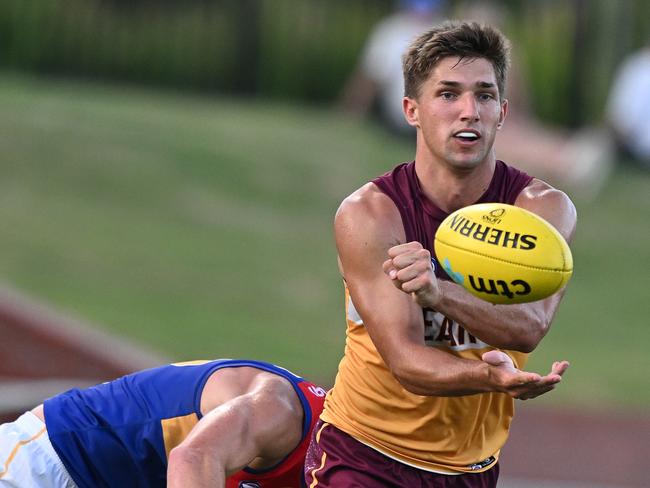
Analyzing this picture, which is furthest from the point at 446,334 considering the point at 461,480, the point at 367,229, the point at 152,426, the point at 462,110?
the point at 152,426

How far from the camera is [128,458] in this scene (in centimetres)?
558

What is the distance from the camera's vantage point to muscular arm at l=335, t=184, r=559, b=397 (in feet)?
14.8

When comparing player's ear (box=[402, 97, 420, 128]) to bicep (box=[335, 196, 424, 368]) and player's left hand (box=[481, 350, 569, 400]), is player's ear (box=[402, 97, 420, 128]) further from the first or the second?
player's left hand (box=[481, 350, 569, 400])

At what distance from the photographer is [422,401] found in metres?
4.96

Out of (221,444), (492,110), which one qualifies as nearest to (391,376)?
(221,444)

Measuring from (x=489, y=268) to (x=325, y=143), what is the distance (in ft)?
43.4

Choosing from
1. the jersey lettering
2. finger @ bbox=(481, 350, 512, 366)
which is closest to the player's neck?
the jersey lettering

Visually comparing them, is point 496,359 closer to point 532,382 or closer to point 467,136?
point 532,382

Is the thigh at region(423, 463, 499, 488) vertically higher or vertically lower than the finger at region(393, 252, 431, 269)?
lower

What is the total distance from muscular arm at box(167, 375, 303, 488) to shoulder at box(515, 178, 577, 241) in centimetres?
120

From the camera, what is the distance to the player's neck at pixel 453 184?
5008 mm

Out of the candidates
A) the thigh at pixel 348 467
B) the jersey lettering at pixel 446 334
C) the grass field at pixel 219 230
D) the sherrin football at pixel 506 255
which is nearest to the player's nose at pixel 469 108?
the sherrin football at pixel 506 255

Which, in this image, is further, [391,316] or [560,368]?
[391,316]

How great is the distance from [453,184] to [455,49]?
1.63ft
